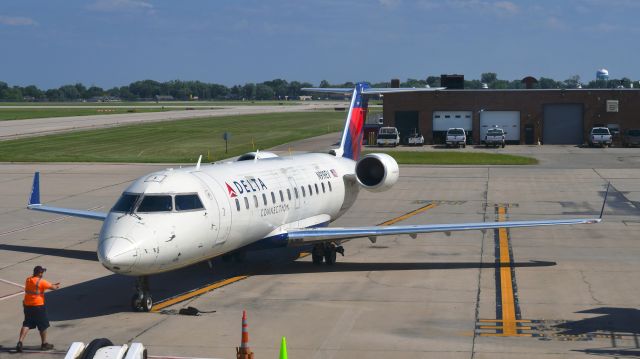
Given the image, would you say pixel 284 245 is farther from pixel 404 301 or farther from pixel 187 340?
pixel 187 340

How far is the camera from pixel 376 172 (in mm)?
26094

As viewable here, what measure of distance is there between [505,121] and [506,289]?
5405 cm

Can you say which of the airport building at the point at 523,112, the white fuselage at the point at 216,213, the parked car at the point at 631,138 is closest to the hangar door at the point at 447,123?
the airport building at the point at 523,112

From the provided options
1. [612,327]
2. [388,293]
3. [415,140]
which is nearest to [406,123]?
[415,140]

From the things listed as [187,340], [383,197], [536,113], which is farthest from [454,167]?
[187,340]

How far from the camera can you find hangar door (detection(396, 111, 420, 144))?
74.8 meters

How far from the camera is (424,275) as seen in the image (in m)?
21.9

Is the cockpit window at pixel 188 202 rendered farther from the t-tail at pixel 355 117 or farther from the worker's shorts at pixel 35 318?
the t-tail at pixel 355 117

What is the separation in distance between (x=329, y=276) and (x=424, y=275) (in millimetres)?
2327

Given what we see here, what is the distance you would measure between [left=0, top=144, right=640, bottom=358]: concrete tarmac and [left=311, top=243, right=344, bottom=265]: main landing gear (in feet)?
0.93

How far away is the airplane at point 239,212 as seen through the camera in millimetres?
17609

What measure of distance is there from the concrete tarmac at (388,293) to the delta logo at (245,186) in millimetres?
2172

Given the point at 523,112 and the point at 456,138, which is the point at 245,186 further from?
the point at 523,112

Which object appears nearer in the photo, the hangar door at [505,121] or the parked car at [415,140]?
the parked car at [415,140]
